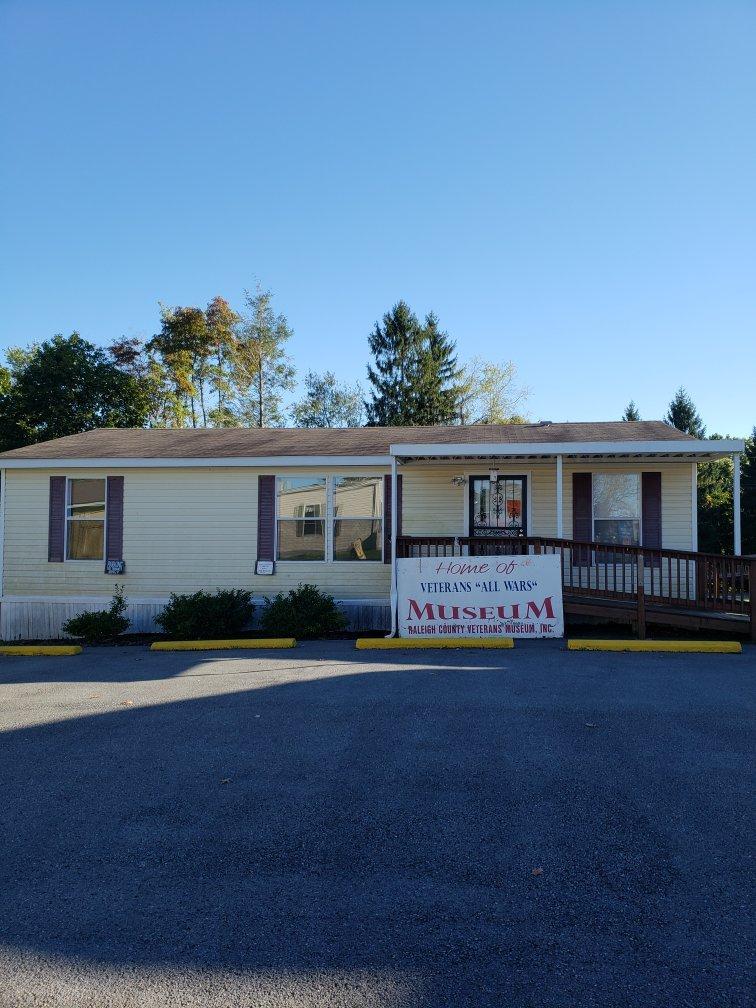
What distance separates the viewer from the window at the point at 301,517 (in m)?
12.7

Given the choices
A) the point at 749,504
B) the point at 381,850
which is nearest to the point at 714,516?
the point at 749,504

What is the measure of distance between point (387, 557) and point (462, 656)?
3.66 m

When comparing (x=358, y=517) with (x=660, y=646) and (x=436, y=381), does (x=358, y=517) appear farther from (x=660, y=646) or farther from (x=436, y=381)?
(x=436, y=381)

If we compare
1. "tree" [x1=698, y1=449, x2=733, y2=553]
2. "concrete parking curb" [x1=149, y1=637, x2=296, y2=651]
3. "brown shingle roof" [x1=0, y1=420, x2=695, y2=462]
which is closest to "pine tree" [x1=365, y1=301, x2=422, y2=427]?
"tree" [x1=698, y1=449, x2=733, y2=553]

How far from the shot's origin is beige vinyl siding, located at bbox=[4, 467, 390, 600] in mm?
12703

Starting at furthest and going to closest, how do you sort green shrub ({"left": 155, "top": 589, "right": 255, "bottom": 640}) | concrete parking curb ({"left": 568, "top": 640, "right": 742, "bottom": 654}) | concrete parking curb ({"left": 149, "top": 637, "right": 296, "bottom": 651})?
green shrub ({"left": 155, "top": 589, "right": 255, "bottom": 640}), concrete parking curb ({"left": 149, "top": 637, "right": 296, "bottom": 651}), concrete parking curb ({"left": 568, "top": 640, "right": 742, "bottom": 654})

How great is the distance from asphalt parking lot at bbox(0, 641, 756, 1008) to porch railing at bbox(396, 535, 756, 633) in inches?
156

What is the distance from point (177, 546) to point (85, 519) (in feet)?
6.12

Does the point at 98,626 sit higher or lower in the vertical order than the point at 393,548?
lower

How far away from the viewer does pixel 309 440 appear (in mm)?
13867

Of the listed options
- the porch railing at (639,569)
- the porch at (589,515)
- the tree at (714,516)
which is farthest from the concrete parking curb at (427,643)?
→ the tree at (714,516)

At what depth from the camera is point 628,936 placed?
109 inches

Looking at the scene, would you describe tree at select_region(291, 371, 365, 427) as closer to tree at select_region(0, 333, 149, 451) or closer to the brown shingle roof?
tree at select_region(0, 333, 149, 451)

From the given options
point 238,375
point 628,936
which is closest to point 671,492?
point 628,936
